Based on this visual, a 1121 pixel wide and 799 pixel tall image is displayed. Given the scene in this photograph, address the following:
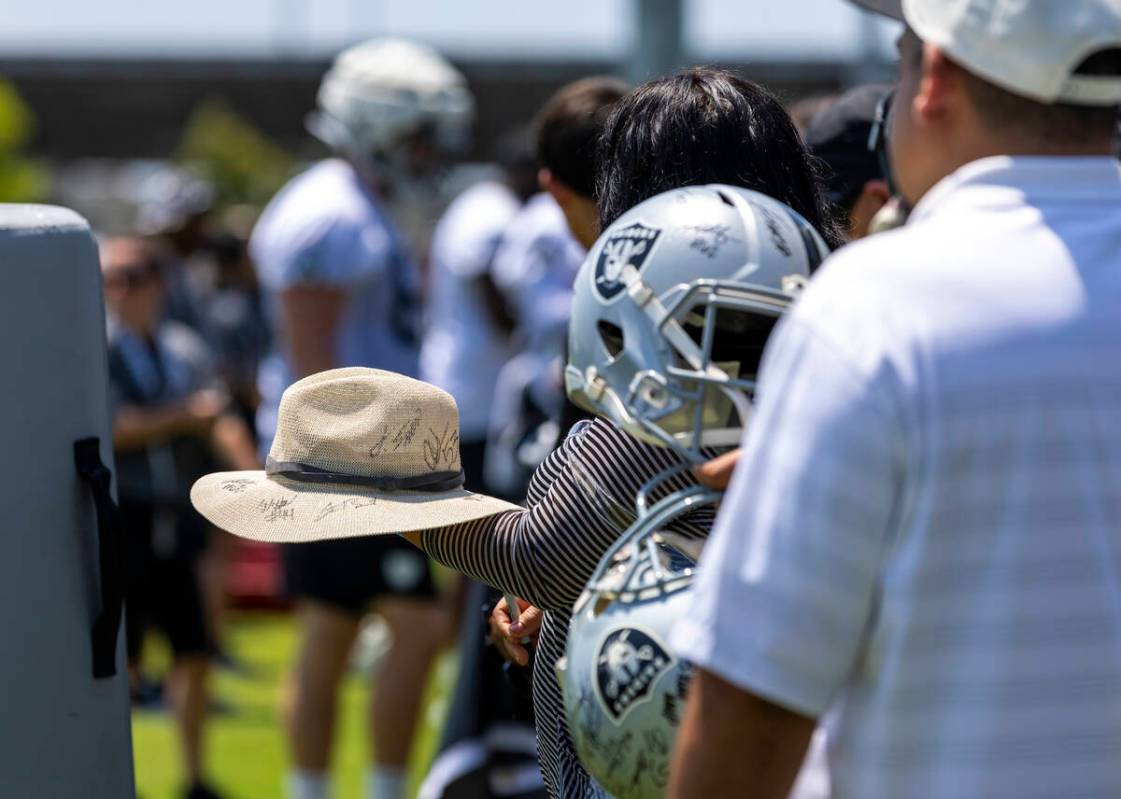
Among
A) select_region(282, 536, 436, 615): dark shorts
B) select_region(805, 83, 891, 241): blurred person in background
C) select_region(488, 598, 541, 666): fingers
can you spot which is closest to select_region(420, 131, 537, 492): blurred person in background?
select_region(282, 536, 436, 615): dark shorts

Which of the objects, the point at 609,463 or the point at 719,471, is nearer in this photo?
the point at 719,471

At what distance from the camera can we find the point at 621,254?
177cm

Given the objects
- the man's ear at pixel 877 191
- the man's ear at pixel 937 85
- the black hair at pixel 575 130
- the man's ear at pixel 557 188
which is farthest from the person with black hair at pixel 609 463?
the man's ear at pixel 877 191

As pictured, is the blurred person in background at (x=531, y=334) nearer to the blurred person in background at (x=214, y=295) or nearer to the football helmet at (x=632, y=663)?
the blurred person in background at (x=214, y=295)

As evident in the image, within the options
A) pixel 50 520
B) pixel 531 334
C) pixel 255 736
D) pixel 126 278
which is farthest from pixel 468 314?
pixel 50 520

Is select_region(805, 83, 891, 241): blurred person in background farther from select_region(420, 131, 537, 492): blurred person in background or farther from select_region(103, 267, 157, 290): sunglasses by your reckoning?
select_region(103, 267, 157, 290): sunglasses

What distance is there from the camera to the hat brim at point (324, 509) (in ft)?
6.50

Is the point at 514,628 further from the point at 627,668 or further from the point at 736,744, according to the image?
the point at 736,744

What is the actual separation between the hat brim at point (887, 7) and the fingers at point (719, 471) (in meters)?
0.49

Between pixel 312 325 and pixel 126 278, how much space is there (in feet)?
5.41

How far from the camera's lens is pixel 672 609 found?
165 centimetres

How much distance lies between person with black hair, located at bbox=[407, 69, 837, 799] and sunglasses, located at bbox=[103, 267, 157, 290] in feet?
13.8

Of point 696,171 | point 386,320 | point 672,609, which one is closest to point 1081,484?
point 672,609
